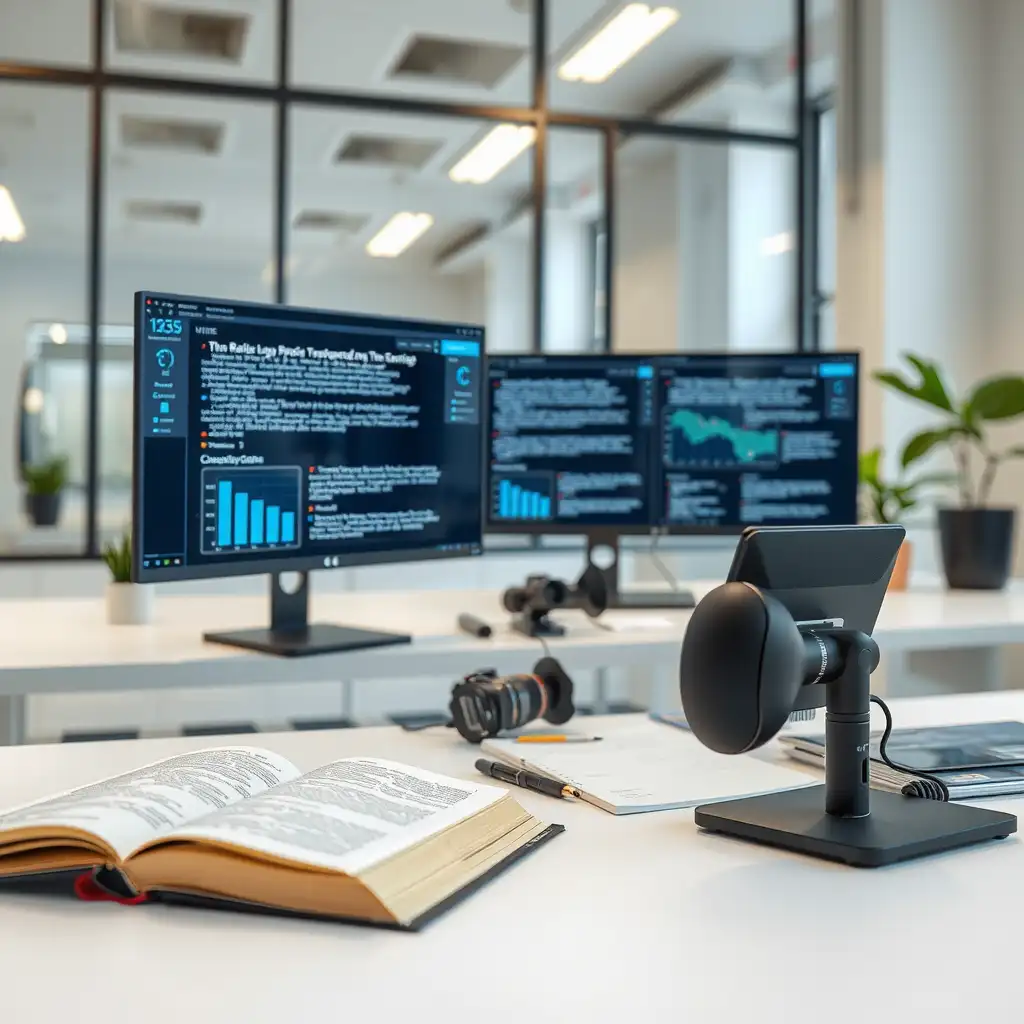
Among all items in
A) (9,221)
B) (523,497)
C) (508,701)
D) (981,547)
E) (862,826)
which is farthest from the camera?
(9,221)

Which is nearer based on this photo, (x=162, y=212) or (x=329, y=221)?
(x=162, y=212)

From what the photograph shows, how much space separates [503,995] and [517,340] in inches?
162

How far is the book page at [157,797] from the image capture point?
2.74 ft

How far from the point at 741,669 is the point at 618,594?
170cm

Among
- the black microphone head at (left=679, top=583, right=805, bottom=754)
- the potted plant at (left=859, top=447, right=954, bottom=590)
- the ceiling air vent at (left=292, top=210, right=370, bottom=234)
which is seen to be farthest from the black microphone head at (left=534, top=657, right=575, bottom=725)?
the ceiling air vent at (left=292, top=210, right=370, bottom=234)

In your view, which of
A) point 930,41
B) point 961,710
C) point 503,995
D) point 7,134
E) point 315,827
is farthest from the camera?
point 930,41

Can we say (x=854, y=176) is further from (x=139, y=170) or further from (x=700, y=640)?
(x=700, y=640)

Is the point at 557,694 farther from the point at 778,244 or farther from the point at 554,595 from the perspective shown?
the point at 778,244

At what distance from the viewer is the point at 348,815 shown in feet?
2.84

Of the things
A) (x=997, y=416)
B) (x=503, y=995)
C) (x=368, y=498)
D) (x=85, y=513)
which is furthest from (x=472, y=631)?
(x=85, y=513)

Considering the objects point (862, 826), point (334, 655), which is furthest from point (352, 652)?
point (862, 826)

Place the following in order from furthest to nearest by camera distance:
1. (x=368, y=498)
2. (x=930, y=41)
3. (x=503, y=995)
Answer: (x=930, y=41) < (x=368, y=498) < (x=503, y=995)

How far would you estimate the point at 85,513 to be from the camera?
419 centimetres

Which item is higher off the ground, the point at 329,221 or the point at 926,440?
the point at 329,221
